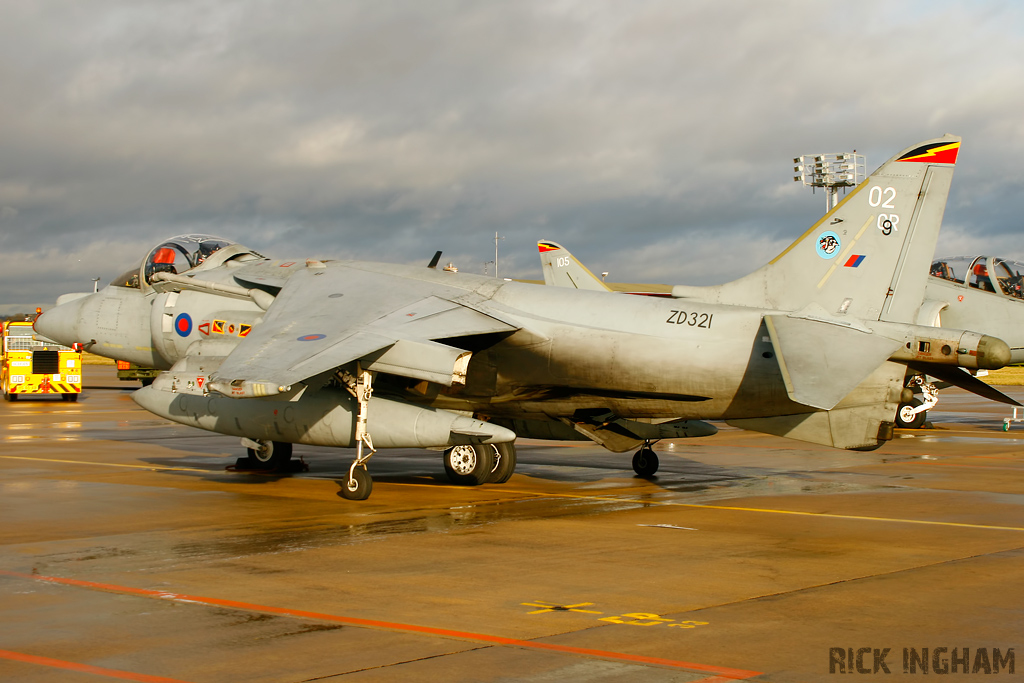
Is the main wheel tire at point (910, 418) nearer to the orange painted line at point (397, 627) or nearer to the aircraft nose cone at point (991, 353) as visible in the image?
the aircraft nose cone at point (991, 353)

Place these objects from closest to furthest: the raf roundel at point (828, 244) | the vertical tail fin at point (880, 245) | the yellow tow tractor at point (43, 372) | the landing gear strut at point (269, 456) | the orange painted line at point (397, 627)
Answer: the orange painted line at point (397, 627)
the vertical tail fin at point (880, 245)
the raf roundel at point (828, 244)
the landing gear strut at point (269, 456)
the yellow tow tractor at point (43, 372)

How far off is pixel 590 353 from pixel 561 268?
46.9 feet

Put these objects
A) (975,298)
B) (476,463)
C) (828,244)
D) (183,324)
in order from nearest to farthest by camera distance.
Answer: (828,244)
(476,463)
(183,324)
(975,298)

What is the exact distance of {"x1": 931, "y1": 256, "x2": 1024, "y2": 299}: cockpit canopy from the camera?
2430 centimetres

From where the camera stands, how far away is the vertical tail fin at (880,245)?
43.4 ft

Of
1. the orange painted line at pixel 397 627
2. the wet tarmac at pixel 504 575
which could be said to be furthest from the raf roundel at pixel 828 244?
the orange painted line at pixel 397 627

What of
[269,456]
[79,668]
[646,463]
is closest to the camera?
[79,668]

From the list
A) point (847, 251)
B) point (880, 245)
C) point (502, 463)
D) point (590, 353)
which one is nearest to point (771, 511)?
point (590, 353)

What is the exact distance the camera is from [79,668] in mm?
5637

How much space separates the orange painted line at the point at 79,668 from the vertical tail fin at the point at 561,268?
19976 mm

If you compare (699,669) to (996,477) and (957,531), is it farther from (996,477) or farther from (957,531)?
(996,477)

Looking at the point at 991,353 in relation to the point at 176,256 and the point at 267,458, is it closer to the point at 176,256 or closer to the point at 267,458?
the point at 267,458

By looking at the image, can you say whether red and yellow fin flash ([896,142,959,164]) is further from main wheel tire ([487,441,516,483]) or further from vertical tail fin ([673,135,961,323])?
main wheel tire ([487,441,516,483])

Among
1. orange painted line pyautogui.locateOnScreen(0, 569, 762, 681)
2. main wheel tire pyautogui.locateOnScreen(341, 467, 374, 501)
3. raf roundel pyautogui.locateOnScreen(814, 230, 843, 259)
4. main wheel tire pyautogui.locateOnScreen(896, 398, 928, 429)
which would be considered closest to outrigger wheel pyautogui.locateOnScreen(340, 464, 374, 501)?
main wheel tire pyautogui.locateOnScreen(341, 467, 374, 501)
